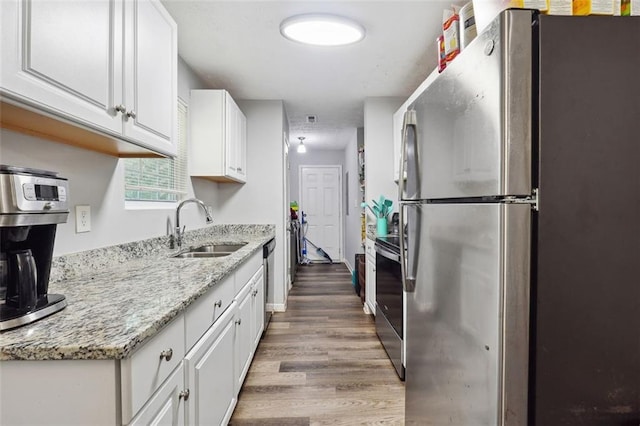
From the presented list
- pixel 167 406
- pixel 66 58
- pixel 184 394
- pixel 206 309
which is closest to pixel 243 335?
pixel 206 309

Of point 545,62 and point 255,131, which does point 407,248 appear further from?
point 255,131

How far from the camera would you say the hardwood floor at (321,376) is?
1.88 metres

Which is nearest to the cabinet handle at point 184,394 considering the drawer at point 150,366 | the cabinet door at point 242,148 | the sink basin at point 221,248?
the drawer at point 150,366

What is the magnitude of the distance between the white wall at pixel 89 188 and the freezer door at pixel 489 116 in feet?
4.86

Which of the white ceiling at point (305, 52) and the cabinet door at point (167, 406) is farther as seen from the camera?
the white ceiling at point (305, 52)

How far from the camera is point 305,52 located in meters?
2.50

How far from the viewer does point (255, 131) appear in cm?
369

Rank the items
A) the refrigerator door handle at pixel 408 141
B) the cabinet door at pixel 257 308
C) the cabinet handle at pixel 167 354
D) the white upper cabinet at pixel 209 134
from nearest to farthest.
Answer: the cabinet handle at pixel 167 354
the refrigerator door handle at pixel 408 141
the cabinet door at pixel 257 308
the white upper cabinet at pixel 209 134

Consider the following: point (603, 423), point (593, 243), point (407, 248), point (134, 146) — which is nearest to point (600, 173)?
point (593, 243)

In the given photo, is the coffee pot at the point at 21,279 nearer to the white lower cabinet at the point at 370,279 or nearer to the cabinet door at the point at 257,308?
the cabinet door at the point at 257,308

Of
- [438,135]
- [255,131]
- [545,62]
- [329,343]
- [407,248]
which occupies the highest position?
[255,131]

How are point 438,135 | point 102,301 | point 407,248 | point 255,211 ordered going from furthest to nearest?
point 255,211 < point 407,248 < point 438,135 < point 102,301

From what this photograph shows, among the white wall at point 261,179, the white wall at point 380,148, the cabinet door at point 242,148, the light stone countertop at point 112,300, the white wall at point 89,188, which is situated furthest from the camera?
the white wall at point 261,179

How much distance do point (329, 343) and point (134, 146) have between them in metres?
2.14
